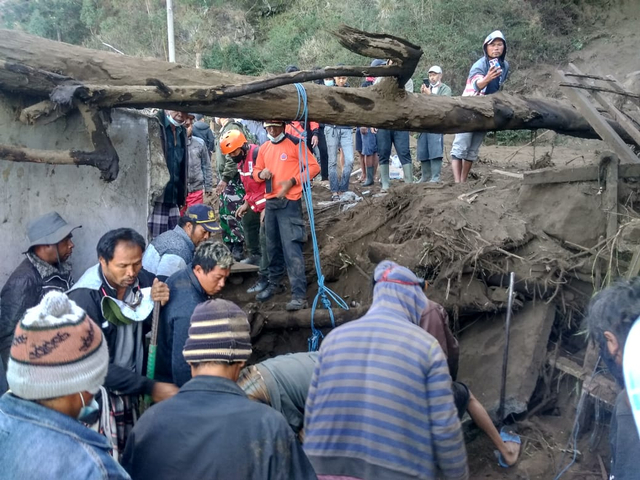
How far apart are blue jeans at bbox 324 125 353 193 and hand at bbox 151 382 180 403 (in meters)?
6.47

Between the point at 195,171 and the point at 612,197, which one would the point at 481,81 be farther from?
the point at 195,171

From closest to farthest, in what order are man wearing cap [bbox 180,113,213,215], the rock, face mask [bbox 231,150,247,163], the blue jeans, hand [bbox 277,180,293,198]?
the rock < hand [bbox 277,180,293,198] < face mask [bbox 231,150,247,163] < man wearing cap [bbox 180,113,213,215] < the blue jeans

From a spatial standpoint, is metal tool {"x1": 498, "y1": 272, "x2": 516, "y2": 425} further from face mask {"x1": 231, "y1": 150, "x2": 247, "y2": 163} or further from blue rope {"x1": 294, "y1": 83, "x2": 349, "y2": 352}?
face mask {"x1": 231, "y1": 150, "x2": 247, "y2": 163}

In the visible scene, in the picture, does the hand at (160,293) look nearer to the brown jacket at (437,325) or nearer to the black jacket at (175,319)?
the black jacket at (175,319)

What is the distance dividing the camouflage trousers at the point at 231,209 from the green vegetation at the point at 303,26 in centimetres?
735

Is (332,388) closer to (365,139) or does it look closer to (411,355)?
(411,355)

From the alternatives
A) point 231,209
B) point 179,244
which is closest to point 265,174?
point 231,209

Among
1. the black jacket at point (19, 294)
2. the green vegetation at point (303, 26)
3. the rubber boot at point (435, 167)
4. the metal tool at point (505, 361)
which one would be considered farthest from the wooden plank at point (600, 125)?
the green vegetation at point (303, 26)

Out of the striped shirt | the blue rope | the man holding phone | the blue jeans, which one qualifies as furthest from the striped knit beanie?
the blue jeans

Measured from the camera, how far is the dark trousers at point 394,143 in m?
8.67

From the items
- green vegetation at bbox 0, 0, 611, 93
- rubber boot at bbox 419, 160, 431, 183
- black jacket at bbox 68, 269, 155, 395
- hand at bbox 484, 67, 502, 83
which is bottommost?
black jacket at bbox 68, 269, 155, 395

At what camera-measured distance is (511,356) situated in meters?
5.02

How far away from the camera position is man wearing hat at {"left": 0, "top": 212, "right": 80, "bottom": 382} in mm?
3235

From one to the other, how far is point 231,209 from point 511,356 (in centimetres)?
385
